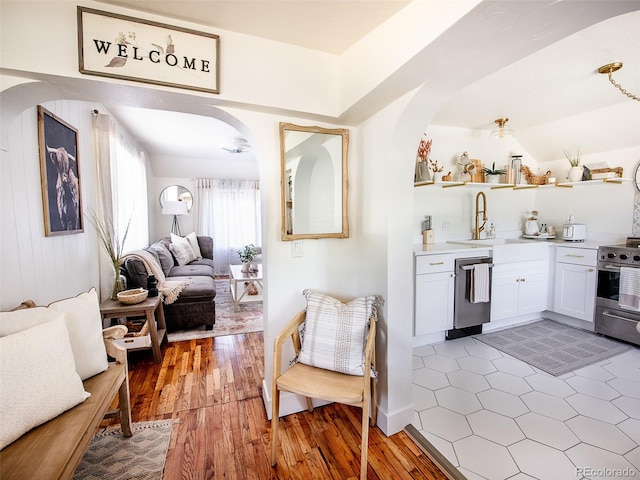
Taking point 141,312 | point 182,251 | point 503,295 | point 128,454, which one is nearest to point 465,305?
point 503,295

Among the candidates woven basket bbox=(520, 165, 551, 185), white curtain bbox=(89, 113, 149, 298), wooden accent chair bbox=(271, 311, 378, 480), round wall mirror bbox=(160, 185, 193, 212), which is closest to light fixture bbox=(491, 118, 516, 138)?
woven basket bbox=(520, 165, 551, 185)

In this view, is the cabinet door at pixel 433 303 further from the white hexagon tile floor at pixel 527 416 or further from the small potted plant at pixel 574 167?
the small potted plant at pixel 574 167

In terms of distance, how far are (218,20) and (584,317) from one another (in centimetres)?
430

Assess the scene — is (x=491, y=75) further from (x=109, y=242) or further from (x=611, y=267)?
(x=109, y=242)

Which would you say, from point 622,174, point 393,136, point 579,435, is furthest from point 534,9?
point 622,174

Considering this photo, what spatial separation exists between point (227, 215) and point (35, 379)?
18.4ft

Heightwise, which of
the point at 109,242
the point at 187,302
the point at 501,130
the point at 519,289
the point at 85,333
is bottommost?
the point at 187,302

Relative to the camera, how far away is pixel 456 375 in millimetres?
2436

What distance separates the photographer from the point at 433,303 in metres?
2.86

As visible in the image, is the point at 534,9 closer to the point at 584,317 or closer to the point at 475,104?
the point at 475,104

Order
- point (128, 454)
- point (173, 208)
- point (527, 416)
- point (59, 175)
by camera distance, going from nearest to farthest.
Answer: point (128, 454) < point (527, 416) < point (59, 175) < point (173, 208)

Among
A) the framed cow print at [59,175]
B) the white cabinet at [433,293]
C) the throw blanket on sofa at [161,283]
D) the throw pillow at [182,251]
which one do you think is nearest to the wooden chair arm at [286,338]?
the white cabinet at [433,293]

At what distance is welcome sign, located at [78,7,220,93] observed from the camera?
1.38m

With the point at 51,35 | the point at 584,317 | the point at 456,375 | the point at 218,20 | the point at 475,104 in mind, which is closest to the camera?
the point at 51,35
